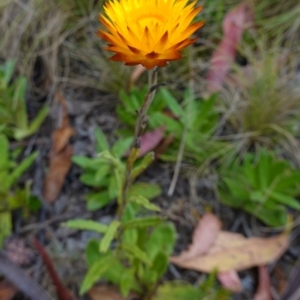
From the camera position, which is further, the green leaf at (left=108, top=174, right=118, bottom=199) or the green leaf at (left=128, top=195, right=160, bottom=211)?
the green leaf at (left=108, top=174, right=118, bottom=199)

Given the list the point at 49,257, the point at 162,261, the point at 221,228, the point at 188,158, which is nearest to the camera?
the point at 162,261

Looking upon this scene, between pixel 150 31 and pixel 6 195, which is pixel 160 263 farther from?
pixel 150 31

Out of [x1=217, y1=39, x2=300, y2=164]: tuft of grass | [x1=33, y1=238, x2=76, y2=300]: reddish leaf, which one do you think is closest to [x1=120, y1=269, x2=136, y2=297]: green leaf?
[x1=33, y1=238, x2=76, y2=300]: reddish leaf

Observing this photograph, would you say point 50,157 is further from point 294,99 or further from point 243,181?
point 294,99

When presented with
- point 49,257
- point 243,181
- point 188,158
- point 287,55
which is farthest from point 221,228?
point 287,55

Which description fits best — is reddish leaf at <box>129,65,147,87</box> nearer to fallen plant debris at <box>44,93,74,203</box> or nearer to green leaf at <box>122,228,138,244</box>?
fallen plant debris at <box>44,93,74,203</box>

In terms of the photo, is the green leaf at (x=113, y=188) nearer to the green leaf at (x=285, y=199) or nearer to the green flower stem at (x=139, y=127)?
the green flower stem at (x=139, y=127)
